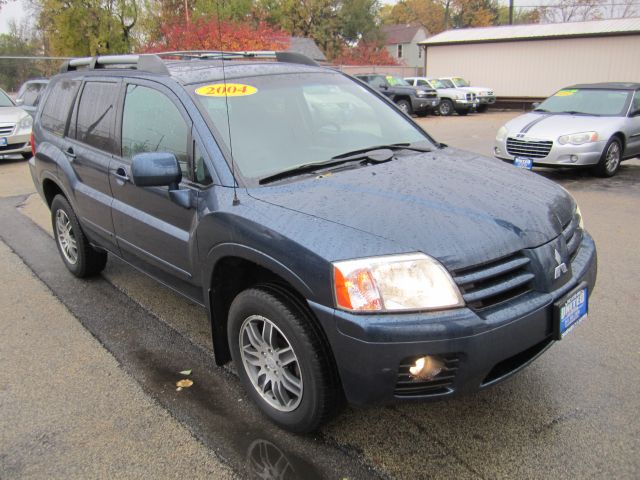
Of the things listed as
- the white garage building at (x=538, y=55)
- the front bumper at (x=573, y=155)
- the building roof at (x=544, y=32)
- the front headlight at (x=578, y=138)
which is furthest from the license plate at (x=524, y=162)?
the building roof at (x=544, y=32)

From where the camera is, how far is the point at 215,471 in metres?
2.50

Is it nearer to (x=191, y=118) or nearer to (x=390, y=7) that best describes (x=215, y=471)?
(x=191, y=118)

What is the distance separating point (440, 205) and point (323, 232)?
600 mm

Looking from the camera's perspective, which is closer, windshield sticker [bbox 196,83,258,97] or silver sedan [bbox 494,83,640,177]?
windshield sticker [bbox 196,83,258,97]

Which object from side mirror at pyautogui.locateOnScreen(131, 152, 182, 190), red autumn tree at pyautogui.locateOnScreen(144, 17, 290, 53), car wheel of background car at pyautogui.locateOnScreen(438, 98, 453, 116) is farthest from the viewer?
car wheel of background car at pyautogui.locateOnScreen(438, 98, 453, 116)

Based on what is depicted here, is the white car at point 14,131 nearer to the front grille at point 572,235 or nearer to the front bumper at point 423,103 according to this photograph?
the front grille at point 572,235

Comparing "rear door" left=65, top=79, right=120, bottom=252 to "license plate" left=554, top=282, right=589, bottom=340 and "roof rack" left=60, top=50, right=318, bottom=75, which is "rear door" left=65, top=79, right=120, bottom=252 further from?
"license plate" left=554, top=282, right=589, bottom=340

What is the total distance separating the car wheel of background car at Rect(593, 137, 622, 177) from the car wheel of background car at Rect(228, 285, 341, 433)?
25.2 ft

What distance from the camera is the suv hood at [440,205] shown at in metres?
2.31

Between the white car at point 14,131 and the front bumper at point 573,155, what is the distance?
409 inches

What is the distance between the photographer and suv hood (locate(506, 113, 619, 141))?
8.45 metres

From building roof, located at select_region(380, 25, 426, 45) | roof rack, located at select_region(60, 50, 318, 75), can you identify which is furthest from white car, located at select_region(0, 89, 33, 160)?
building roof, located at select_region(380, 25, 426, 45)

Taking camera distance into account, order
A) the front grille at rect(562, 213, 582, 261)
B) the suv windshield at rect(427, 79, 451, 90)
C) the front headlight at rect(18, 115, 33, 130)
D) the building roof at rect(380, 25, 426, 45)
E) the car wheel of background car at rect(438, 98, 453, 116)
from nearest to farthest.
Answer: the front grille at rect(562, 213, 582, 261) < the front headlight at rect(18, 115, 33, 130) < the car wheel of background car at rect(438, 98, 453, 116) < the suv windshield at rect(427, 79, 451, 90) < the building roof at rect(380, 25, 426, 45)

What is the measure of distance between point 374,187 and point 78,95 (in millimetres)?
2965
